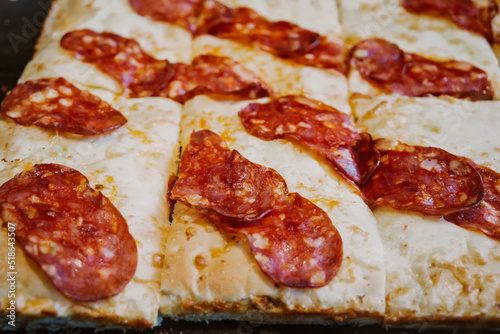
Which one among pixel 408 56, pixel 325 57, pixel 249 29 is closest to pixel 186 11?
pixel 249 29

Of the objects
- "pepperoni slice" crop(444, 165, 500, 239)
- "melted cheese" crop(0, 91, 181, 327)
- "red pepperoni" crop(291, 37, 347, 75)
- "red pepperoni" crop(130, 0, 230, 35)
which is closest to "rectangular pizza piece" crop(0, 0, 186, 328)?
"melted cheese" crop(0, 91, 181, 327)

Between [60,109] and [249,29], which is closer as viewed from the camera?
[60,109]

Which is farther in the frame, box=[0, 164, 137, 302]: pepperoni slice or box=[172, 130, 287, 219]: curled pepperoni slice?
box=[172, 130, 287, 219]: curled pepperoni slice

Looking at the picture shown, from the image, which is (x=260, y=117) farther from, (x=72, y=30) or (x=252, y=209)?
(x=72, y=30)

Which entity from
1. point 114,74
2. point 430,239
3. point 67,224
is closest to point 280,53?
point 114,74

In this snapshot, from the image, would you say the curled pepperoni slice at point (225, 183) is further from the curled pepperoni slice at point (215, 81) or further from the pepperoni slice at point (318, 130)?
the curled pepperoni slice at point (215, 81)

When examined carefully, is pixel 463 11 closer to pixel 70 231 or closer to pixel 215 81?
pixel 215 81

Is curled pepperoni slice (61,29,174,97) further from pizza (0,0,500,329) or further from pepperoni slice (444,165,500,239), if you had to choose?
pepperoni slice (444,165,500,239)
